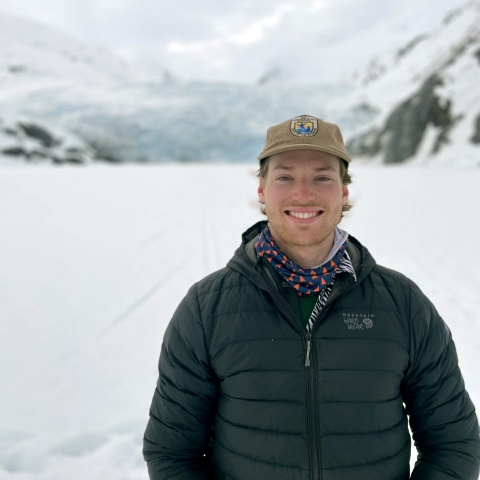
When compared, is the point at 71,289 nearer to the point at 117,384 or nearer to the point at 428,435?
the point at 117,384

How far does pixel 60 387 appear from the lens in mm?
3381

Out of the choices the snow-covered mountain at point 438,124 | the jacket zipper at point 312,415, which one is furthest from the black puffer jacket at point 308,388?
the snow-covered mountain at point 438,124

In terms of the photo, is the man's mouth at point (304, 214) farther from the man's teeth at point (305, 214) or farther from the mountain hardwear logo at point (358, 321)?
the mountain hardwear logo at point (358, 321)

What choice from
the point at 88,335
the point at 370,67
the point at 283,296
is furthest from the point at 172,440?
the point at 370,67

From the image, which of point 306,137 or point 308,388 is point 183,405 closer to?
point 308,388

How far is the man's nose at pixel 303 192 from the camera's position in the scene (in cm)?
159

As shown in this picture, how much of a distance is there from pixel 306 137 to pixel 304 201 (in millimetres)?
223

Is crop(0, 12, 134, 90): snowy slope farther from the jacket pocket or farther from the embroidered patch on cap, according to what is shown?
the jacket pocket

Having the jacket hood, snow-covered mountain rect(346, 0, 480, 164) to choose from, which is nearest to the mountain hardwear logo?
the jacket hood

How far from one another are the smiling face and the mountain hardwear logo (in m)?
0.24

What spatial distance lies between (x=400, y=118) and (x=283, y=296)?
112 feet

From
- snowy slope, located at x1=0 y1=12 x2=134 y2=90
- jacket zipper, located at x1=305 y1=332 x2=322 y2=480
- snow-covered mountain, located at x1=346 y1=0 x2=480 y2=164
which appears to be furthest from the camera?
snowy slope, located at x1=0 y1=12 x2=134 y2=90

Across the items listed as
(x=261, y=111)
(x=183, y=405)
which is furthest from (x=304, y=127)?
(x=261, y=111)

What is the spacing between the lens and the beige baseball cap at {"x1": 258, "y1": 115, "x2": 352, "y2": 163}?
1.57 metres
